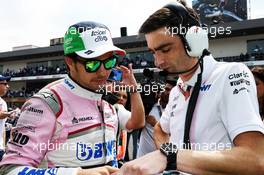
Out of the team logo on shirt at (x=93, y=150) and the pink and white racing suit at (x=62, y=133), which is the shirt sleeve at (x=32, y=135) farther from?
the team logo on shirt at (x=93, y=150)

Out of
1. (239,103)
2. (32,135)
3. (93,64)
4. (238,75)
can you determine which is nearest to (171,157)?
(239,103)

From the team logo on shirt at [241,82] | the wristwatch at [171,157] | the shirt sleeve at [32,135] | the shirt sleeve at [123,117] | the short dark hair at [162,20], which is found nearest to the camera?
the wristwatch at [171,157]

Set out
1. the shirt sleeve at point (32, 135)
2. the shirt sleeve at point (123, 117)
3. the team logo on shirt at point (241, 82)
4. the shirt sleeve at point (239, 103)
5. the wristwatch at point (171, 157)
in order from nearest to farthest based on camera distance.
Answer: the wristwatch at point (171, 157)
the shirt sleeve at point (239, 103)
the team logo on shirt at point (241, 82)
the shirt sleeve at point (32, 135)
the shirt sleeve at point (123, 117)

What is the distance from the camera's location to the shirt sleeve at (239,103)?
1.27 m

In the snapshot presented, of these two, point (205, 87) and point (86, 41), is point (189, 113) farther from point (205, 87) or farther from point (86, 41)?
point (86, 41)

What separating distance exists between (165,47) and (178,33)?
0.10m

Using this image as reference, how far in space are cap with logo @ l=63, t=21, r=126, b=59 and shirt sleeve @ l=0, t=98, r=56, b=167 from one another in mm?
373

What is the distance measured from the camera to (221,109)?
144 cm

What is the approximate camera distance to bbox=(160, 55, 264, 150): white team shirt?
1.30 meters

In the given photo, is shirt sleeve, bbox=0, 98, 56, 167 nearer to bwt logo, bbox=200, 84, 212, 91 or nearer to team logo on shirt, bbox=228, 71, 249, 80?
bwt logo, bbox=200, 84, 212, 91

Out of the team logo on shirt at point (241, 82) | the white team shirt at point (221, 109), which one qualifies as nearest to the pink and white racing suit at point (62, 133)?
the white team shirt at point (221, 109)

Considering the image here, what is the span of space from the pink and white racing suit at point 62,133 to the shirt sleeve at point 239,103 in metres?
0.68

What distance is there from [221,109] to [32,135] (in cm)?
85

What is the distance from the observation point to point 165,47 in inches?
68.0
